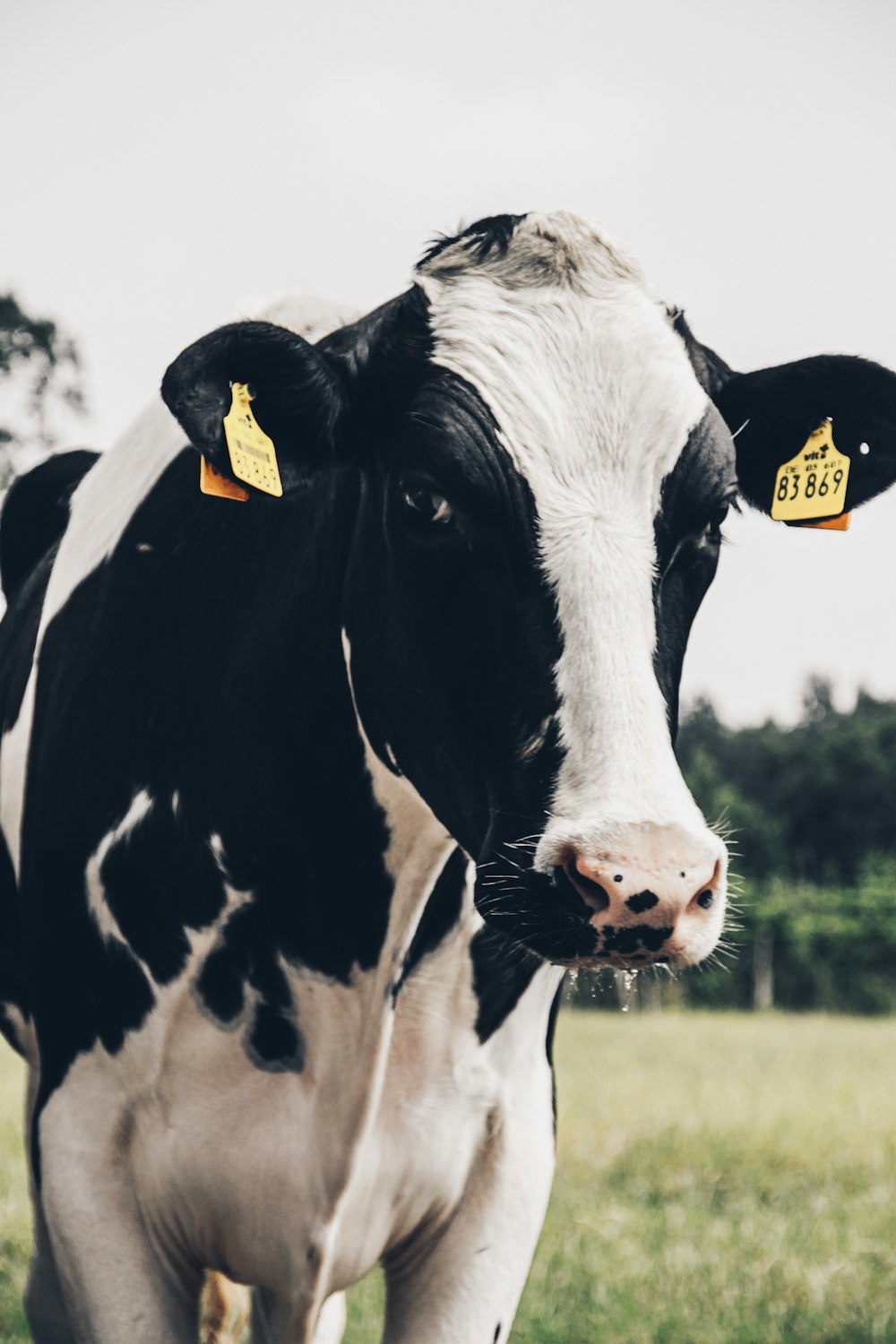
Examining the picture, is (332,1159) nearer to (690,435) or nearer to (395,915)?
(395,915)

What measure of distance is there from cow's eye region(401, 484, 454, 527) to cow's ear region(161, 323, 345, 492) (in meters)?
0.22

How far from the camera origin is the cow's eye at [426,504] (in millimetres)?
2324

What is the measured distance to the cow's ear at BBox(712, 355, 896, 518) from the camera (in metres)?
2.74

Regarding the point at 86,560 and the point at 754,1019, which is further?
the point at 754,1019

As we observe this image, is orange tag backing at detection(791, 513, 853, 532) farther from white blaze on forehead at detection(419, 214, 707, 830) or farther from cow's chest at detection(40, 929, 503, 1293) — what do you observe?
cow's chest at detection(40, 929, 503, 1293)

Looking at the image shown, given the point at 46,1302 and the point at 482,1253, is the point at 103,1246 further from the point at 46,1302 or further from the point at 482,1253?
the point at 46,1302

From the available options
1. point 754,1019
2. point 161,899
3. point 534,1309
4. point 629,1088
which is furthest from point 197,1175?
point 754,1019

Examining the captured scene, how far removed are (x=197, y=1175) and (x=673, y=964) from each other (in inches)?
44.3

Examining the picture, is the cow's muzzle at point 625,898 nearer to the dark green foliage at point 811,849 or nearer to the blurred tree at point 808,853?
the blurred tree at point 808,853

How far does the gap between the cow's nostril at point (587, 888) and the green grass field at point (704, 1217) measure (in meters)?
3.21

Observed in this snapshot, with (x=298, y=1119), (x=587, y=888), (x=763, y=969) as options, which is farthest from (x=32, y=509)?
(x=763, y=969)

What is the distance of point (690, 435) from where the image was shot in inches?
93.5

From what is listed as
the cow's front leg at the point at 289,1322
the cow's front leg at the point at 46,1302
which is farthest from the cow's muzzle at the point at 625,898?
the cow's front leg at the point at 46,1302

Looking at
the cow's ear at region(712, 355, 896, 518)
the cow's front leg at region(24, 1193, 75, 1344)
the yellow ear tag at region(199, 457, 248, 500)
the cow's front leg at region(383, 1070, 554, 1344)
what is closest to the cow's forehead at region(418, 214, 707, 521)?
the cow's ear at region(712, 355, 896, 518)
